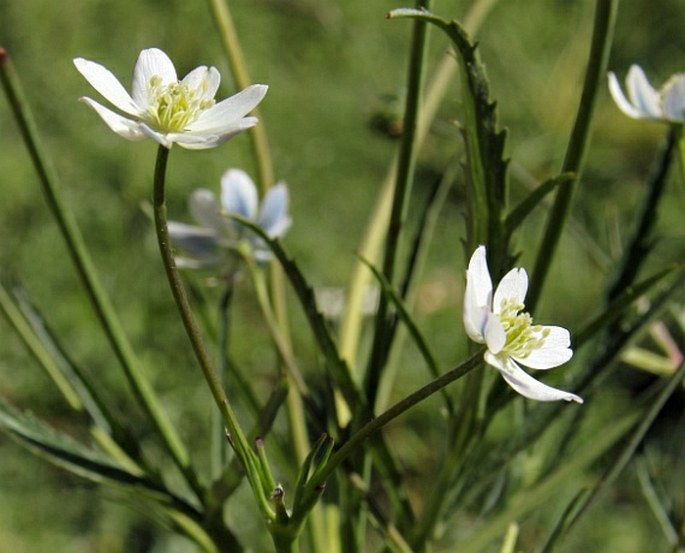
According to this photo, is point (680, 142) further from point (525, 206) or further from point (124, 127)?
point (124, 127)

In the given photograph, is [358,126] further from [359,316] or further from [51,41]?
[359,316]

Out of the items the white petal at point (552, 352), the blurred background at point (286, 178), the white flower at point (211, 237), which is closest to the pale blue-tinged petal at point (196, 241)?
the white flower at point (211, 237)

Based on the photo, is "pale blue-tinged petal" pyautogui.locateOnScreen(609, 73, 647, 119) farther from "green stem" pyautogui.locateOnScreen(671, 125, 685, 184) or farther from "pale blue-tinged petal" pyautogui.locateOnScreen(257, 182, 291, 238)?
"pale blue-tinged petal" pyautogui.locateOnScreen(257, 182, 291, 238)

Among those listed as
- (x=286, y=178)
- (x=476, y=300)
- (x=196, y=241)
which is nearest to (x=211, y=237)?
(x=196, y=241)

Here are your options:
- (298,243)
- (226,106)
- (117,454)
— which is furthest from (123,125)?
(298,243)

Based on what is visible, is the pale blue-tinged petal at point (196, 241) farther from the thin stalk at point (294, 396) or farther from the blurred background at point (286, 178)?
the blurred background at point (286, 178)
